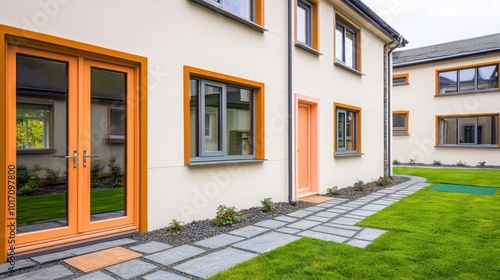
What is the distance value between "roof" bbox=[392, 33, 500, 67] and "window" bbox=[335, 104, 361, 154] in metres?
9.51

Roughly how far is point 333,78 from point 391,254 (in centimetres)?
564

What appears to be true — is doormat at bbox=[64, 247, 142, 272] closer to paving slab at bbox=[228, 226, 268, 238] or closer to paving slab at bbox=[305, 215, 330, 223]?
paving slab at bbox=[228, 226, 268, 238]

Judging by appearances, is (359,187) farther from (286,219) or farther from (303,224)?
(303,224)

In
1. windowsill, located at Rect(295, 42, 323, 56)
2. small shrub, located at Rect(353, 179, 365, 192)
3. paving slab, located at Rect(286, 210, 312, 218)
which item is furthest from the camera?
small shrub, located at Rect(353, 179, 365, 192)

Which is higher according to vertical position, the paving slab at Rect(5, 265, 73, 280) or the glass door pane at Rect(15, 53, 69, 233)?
the glass door pane at Rect(15, 53, 69, 233)

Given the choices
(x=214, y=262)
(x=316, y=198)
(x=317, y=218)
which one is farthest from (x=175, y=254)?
(x=316, y=198)

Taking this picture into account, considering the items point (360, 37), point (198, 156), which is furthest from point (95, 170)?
point (360, 37)

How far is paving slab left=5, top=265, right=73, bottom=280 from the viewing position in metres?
2.69

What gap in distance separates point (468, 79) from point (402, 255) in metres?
15.8

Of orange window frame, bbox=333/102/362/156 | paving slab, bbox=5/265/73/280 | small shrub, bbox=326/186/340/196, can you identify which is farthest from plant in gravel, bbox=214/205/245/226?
orange window frame, bbox=333/102/362/156

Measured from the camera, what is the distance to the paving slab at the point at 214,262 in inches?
114

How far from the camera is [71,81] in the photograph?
350 centimetres

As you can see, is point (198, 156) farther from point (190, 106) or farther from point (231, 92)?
point (231, 92)

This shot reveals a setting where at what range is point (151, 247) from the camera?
140 inches
